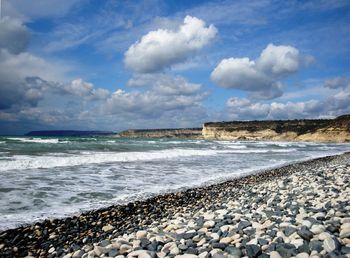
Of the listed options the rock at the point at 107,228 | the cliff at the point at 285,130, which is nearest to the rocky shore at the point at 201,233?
the rock at the point at 107,228

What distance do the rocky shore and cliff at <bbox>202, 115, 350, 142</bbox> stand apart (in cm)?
9343

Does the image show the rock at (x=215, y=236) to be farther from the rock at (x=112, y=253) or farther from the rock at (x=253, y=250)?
the rock at (x=112, y=253)

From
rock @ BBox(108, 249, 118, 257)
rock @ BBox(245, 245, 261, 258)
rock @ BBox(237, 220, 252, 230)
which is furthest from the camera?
rock @ BBox(237, 220, 252, 230)

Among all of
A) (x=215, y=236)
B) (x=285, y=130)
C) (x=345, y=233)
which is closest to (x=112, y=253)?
(x=215, y=236)

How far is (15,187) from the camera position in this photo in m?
10.6

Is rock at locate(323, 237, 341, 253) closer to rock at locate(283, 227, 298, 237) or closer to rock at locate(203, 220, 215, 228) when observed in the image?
rock at locate(283, 227, 298, 237)

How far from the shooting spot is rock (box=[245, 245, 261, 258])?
3.67m

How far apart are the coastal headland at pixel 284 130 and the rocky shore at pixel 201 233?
307 feet

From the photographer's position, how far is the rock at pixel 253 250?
367 cm

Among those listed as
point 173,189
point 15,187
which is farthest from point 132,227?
point 15,187

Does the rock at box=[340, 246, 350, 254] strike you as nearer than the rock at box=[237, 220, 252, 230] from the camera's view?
Yes

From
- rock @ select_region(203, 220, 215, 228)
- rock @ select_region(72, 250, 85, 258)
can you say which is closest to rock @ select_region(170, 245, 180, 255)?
→ rock @ select_region(203, 220, 215, 228)

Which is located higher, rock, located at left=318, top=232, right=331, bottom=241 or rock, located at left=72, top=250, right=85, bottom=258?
rock, located at left=318, top=232, right=331, bottom=241

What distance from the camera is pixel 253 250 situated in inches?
147
